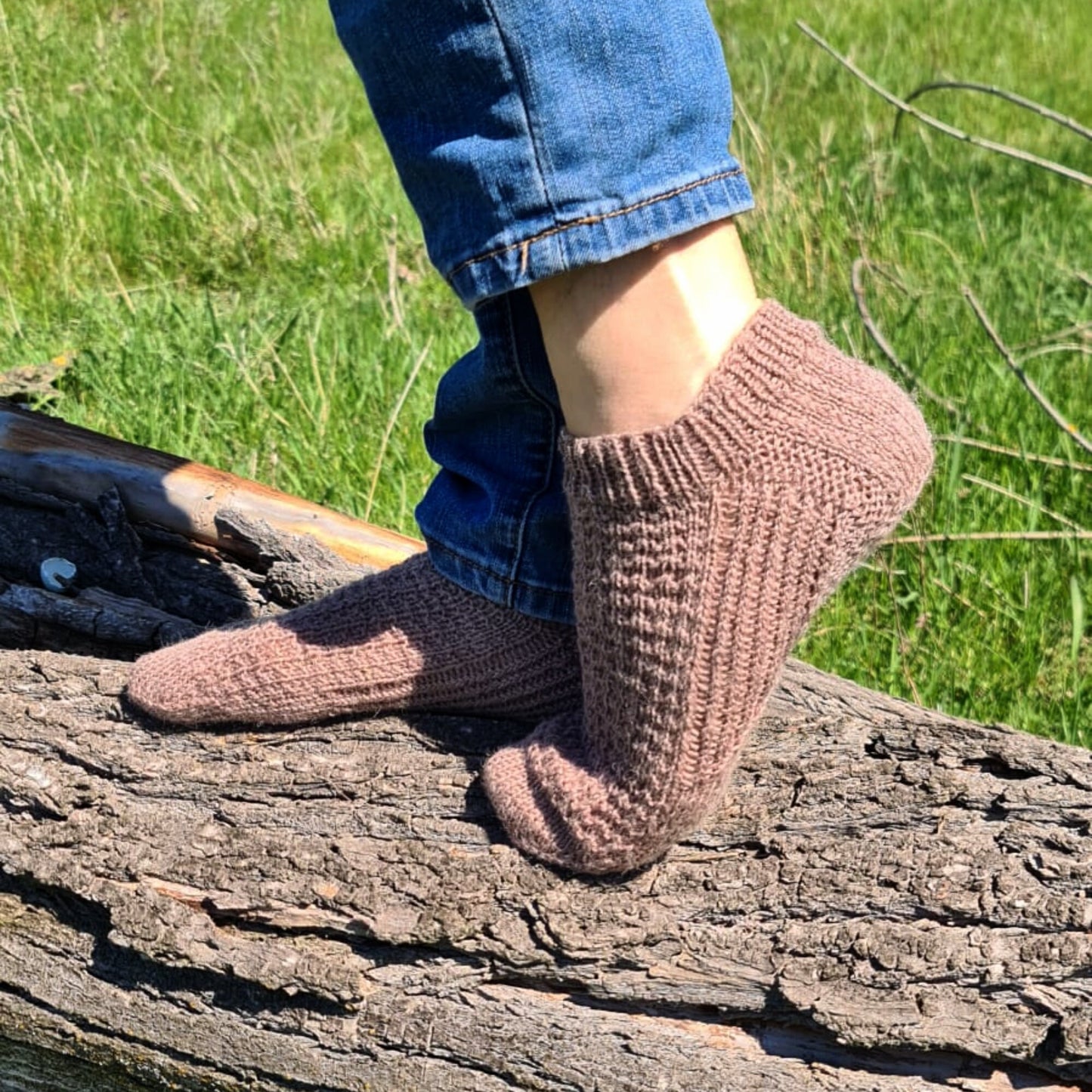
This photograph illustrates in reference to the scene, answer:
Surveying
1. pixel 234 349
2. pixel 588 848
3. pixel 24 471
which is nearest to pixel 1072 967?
pixel 588 848

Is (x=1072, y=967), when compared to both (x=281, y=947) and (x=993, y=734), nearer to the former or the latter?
(x=993, y=734)

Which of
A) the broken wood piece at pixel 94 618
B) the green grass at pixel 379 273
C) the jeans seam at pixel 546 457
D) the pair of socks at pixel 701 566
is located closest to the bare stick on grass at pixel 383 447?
the green grass at pixel 379 273

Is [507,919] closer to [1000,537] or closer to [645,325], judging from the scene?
[645,325]

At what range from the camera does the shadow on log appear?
3.67 feet

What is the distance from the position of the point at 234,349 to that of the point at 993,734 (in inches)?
66.4

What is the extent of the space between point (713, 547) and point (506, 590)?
0.96 feet

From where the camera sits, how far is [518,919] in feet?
3.95

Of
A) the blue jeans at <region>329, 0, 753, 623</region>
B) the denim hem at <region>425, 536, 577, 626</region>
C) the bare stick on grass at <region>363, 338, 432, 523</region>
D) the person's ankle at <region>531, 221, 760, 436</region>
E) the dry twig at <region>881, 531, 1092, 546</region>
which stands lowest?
the dry twig at <region>881, 531, 1092, 546</region>

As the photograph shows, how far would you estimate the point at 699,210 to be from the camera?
1020 millimetres

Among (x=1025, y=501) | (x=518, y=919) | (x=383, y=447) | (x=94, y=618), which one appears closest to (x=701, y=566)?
(x=518, y=919)

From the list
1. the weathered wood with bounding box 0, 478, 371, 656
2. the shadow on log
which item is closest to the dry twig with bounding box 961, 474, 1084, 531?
the shadow on log

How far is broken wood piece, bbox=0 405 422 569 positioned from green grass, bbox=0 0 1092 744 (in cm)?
38

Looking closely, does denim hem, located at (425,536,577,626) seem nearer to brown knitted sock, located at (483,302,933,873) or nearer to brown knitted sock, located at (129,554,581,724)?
brown knitted sock, located at (129,554,581,724)

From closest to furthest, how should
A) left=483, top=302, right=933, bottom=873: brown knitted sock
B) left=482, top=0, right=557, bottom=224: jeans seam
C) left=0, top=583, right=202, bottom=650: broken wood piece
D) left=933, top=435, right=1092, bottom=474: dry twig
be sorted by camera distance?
left=482, top=0, right=557, bottom=224: jeans seam, left=483, top=302, right=933, bottom=873: brown knitted sock, left=0, top=583, right=202, bottom=650: broken wood piece, left=933, top=435, right=1092, bottom=474: dry twig
